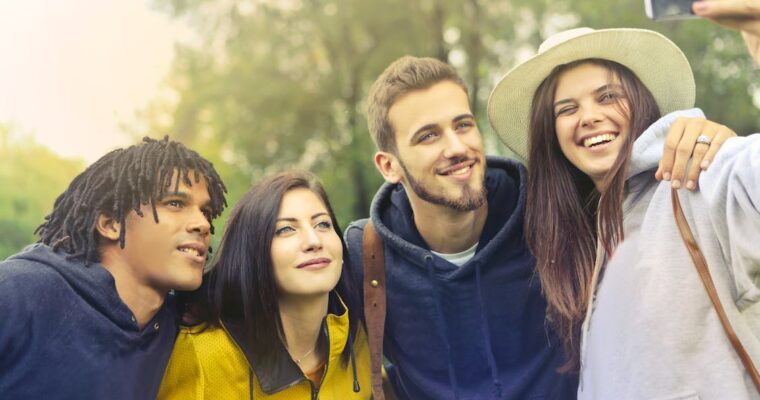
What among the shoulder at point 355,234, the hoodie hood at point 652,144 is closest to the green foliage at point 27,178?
the shoulder at point 355,234

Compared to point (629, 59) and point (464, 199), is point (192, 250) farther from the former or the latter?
point (629, 59)

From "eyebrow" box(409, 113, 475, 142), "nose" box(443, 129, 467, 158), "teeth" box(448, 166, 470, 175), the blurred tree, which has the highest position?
the blurred tree

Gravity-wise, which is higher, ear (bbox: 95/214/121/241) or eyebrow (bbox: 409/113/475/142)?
eyebrow (bbox: 409/113/475/142)

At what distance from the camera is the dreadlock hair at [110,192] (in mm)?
3145

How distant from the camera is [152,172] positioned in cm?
325

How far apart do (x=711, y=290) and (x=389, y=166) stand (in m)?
2.17

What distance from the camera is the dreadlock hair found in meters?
3.14

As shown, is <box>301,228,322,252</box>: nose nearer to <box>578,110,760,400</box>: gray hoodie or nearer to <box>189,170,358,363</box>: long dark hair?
<box>189,170,358,363</box>: long dark hair

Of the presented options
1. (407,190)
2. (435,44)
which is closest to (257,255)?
(407,190)

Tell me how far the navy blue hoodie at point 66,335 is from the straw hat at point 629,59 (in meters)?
2.02

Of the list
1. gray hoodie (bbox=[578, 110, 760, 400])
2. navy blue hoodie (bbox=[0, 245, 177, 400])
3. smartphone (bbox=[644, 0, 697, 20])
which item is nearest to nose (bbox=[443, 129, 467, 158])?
gray hoodie (bbox=[578, 110, 760, 400])

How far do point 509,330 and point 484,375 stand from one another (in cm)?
26

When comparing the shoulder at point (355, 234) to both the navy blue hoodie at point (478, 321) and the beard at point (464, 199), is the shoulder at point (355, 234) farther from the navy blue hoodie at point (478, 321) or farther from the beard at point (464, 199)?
the beard at point (464, 199)

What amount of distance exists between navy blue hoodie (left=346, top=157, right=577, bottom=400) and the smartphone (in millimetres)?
1949
